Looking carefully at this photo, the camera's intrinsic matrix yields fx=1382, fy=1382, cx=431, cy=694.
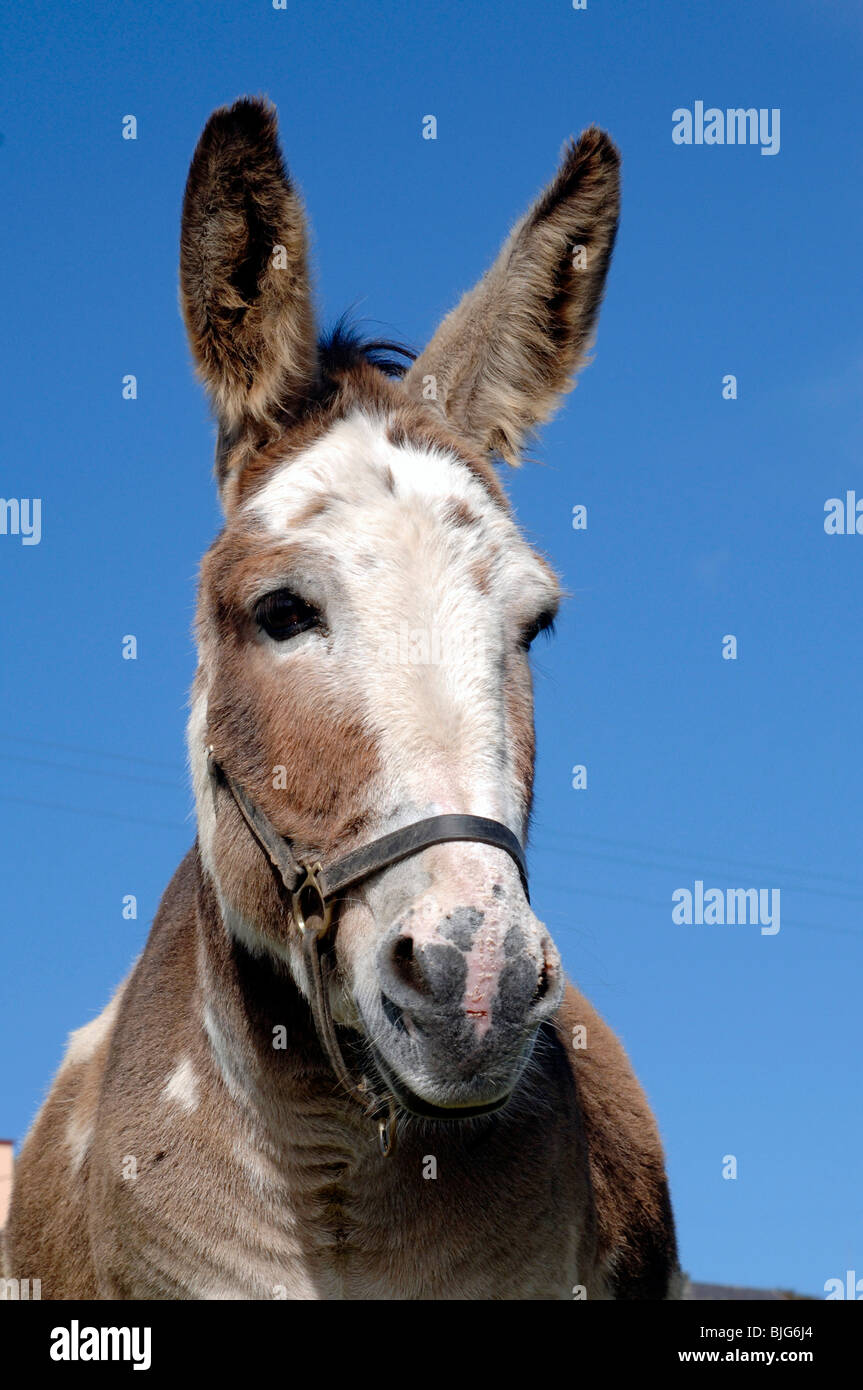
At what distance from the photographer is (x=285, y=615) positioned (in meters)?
4.18

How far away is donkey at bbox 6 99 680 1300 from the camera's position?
11.8ft

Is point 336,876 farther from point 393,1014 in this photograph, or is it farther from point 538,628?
point 538,628

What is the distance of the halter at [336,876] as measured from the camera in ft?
11.7

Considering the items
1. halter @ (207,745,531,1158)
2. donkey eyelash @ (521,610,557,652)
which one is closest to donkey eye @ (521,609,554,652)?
donkey eyelash @ (521,610,557,652)

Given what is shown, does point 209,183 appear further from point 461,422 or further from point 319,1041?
point 319,1041

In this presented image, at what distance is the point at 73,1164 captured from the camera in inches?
214

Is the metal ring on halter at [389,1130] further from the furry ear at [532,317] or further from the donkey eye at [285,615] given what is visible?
the furry ear at [532,317]

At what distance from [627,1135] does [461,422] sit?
11.0ft

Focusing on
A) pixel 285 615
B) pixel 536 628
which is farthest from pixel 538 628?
pixel 285 615

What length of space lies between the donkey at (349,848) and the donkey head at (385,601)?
11 mm

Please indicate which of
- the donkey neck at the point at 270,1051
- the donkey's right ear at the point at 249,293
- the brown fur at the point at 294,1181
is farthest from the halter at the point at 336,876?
the donkey's right ear at the point at 249,293

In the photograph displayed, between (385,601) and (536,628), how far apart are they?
0.71 metres

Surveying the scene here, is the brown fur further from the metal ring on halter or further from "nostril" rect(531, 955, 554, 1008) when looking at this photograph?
"nostril" rect(531, 955, 554, 1008)
